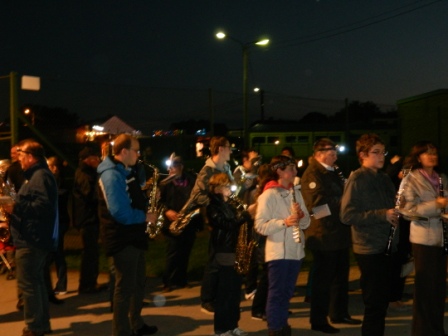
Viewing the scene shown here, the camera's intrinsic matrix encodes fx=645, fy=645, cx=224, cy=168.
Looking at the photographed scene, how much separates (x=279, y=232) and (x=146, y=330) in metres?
1.85

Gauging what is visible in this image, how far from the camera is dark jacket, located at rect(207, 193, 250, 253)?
6.38m

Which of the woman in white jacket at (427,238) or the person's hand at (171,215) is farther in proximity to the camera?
the person's hand at (171,215)

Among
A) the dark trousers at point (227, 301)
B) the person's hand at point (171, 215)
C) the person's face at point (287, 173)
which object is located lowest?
the dark trousers at point (227, 301)

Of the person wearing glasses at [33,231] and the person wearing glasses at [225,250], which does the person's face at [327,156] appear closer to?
the person wearing glasses at [225,250]

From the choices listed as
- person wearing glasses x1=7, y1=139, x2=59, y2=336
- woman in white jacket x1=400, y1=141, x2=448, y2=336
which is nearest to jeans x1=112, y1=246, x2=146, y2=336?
person wearing glasses x1=7, y1=139, x2=59, y2=336

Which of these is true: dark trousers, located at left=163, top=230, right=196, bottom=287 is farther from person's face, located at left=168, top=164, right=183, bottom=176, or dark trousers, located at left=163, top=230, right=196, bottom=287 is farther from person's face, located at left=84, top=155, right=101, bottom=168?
person's face, located at left=84, top=155, right=101, bottom=168

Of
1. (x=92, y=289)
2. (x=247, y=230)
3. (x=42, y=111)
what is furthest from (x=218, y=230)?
(x=42, y=111)

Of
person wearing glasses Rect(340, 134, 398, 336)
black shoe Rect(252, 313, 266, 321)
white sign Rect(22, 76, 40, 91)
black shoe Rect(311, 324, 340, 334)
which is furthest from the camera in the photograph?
white sign Rect(22, 76, 40, 91)

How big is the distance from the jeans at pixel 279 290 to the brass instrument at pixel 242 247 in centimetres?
46

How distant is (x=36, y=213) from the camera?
636cm

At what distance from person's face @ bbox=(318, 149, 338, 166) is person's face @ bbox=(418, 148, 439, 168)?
1.09 meters

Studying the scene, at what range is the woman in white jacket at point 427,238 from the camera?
5.87 meters

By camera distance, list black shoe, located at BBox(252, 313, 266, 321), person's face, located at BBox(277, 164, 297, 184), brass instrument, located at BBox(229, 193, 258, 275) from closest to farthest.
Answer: person's face, located at BBox(277, 164, 297, 184), brass instrument, located at BBox(229, 193, 258, 275), black shoe, located at BBox(252, 313, 266, 321)

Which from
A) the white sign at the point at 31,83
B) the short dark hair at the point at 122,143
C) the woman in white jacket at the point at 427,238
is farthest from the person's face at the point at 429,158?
the white sign at the point at 31,83
